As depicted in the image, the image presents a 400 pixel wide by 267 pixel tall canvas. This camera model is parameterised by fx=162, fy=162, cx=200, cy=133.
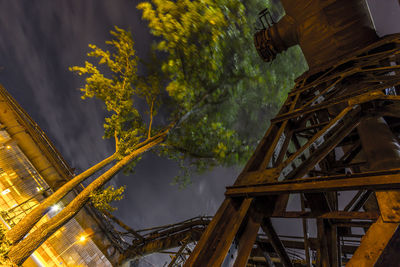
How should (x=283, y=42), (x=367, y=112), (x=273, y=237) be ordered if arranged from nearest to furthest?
1. (x=273, y=237)
2. (x=367, y=112)
3. (x=283, y=42)

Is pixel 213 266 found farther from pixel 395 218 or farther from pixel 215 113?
pixel 215 113

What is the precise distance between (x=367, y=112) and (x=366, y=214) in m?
2.13

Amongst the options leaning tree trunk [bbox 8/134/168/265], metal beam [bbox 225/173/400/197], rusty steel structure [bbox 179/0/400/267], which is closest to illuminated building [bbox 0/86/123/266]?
leaning tree trunk [bbox 8/134/168/265]

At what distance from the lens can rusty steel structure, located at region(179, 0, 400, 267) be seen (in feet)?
4.34

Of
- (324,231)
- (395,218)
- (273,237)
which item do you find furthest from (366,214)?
(324,231)

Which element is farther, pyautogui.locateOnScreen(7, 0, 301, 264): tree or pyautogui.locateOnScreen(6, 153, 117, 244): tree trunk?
pyautogui.locateOnScreen(7, 0, 301, 264): tree

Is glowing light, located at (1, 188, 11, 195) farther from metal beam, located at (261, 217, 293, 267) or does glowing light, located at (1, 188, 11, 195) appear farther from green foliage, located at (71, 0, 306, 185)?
metal beam, located at (261, 217, 293, 267)

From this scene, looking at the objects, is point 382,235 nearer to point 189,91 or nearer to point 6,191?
point 189,91

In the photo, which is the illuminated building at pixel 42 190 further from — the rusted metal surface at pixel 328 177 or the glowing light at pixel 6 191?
the rusted metal surface at pixel 328 177

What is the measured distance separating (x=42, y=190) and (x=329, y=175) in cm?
1621

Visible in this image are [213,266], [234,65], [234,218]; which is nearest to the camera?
[213,266]

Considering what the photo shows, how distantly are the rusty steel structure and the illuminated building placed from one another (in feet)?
44.0

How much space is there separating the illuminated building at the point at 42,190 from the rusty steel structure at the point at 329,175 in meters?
13.4

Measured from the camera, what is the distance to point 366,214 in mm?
1473
